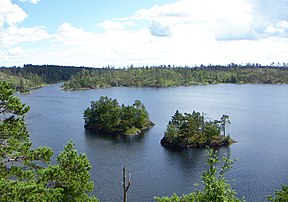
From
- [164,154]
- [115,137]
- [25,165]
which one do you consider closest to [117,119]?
[115,137]

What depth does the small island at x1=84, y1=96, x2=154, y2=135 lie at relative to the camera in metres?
91.4

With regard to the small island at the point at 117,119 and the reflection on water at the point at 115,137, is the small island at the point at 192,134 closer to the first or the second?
the reflection on water at the point at 115,137

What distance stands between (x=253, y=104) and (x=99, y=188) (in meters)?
104

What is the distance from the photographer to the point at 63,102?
498 ft

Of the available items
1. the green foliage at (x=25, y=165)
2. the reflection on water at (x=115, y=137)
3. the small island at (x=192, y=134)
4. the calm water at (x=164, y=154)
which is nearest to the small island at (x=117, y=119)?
the reflection on water at (x=115, y=137)

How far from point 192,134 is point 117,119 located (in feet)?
78.2

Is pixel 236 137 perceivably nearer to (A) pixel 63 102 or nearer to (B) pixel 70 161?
(B) pixel 70 161

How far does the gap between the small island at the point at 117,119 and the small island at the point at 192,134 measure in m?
14.1

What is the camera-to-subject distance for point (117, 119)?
9350cm

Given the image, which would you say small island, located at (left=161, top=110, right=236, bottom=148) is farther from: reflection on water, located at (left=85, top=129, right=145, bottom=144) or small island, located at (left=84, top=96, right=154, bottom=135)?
small island, located at (left=84, top=96, right=154, bottom=135)

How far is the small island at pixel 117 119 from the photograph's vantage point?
91.4 metres

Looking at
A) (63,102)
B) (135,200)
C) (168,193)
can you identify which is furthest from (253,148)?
(63,102)

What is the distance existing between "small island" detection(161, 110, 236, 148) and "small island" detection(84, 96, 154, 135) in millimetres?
14110

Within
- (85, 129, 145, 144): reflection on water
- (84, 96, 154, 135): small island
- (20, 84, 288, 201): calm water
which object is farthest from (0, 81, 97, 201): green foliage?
(84, 96, 154, 135): small island
